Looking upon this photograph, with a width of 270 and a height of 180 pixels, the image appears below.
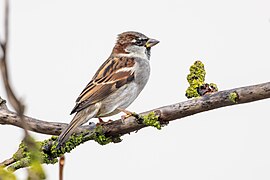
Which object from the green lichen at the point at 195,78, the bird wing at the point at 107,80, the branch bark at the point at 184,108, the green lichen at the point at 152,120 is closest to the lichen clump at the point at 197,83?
the green lichen at the point at 195,78

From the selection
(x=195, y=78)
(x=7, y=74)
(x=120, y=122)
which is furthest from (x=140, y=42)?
(x=7, y=74)

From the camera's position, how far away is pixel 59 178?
3.01 feet

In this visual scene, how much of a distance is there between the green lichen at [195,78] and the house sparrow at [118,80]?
131 centimetres

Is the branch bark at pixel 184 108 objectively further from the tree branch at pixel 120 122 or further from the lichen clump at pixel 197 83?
the lichen clump at pixel 197 83

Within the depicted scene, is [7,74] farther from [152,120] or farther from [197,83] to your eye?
[197,83]

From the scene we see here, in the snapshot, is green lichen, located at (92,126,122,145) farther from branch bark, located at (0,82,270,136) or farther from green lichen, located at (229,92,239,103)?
green lichen, located at (229,92,239,103)

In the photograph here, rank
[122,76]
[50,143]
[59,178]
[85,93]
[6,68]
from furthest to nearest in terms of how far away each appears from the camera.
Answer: [122,76], [85,93], [50,143], [59,178], [6,68]

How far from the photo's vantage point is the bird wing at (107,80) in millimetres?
5475

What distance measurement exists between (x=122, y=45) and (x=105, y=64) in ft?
1.66

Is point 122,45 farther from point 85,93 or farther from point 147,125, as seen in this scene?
point 147,125

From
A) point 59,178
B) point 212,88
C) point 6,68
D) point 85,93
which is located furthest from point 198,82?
point 6,68

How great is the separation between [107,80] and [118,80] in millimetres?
136

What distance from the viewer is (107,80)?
19.5 ft

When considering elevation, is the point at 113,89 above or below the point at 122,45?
below
